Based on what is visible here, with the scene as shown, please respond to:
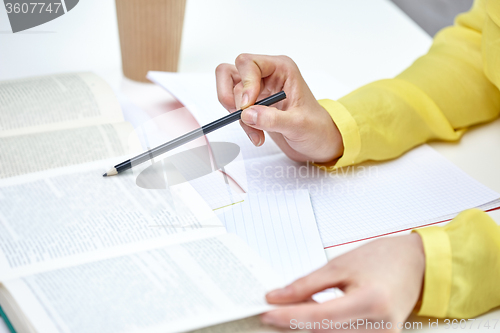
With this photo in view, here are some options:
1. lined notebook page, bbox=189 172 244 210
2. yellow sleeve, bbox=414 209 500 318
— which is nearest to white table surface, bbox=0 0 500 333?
lined notebook page, bbox=189 172 244 210

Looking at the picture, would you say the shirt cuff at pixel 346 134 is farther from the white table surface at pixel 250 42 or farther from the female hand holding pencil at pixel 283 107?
the white table surface at pixel 250 42

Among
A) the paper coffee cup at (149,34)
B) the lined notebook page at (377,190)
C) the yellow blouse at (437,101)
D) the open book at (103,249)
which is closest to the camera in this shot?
the open book at (103,249)

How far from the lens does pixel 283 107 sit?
0.59m

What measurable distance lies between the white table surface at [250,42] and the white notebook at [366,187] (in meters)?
0.06

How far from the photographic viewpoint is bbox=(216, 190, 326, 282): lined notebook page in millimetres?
433

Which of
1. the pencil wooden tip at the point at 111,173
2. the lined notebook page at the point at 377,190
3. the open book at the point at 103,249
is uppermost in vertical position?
the pencil wooden tip at the point at 111,173

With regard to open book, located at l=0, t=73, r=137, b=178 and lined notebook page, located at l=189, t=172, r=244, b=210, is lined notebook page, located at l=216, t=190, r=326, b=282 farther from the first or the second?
open book, located at l=0, t=73, r=137, b=178

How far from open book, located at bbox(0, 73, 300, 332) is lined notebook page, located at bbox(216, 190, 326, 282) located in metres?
0.03

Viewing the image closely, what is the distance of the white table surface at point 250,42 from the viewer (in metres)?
0.79

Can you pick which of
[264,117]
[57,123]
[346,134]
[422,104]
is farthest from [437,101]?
[57,123]

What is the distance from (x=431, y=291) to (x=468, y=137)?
0.38m

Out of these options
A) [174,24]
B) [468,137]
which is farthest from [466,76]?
[174,24]

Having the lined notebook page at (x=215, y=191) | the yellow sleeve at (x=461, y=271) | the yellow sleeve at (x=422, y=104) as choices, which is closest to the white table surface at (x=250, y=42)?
the yellow sleeve at (x=422, y=104)

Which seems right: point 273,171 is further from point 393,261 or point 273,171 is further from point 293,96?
point 393,261
